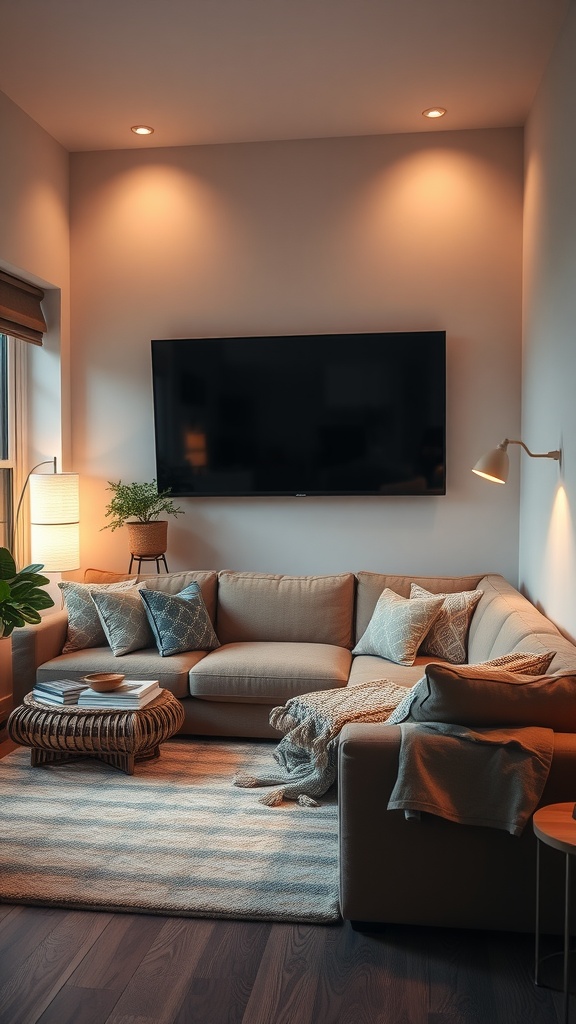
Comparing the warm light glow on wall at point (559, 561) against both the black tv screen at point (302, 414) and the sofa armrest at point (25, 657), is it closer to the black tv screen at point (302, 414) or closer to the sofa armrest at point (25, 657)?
the black tv screen at point (302, 414)

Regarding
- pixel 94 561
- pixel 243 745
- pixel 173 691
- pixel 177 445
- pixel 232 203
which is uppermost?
pixel 232 203

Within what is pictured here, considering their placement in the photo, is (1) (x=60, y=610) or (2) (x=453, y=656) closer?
(2) (x=453, y=656)

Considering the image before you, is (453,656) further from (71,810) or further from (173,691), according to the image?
(71,810)

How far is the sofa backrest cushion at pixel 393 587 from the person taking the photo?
450 centimetres

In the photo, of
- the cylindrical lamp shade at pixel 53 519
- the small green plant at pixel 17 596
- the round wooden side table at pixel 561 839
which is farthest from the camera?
the cylindrical lamp shade at pixel 53 519

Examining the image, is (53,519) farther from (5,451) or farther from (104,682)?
(104,682)

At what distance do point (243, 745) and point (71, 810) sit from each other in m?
1.02

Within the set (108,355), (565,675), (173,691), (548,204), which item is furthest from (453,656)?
(108,355)

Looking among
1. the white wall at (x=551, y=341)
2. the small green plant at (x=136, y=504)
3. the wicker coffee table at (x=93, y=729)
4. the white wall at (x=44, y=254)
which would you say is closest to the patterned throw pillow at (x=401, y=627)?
the white wall at (x=551, y=341)

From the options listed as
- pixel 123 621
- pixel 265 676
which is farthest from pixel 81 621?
pixel 265 676

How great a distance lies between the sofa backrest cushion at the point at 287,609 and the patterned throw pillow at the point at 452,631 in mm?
532

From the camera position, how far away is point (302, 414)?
15.9ft

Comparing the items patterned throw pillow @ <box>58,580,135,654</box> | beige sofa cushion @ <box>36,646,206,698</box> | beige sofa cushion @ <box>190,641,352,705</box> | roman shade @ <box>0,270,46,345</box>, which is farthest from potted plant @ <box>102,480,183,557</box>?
roman shade @ <box>0,270,46,345</box>

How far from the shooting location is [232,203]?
493 centimetres
